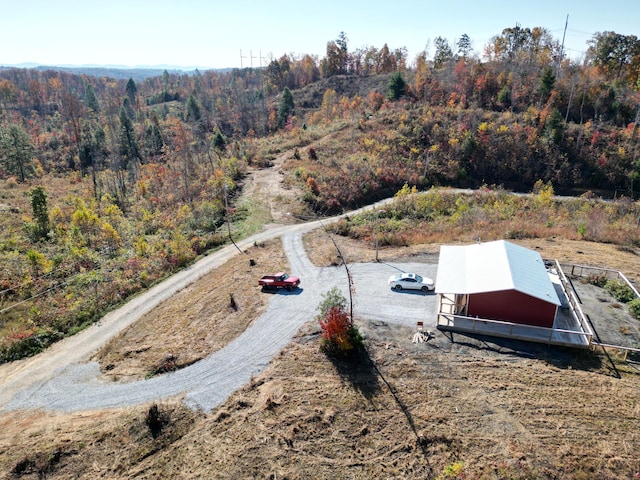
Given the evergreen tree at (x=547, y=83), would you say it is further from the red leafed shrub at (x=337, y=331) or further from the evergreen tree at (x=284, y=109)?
the red leafed shrub at (x=337, y=331)

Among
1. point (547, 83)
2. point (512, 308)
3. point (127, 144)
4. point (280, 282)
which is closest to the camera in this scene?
point (512, 308)

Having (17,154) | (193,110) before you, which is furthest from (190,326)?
(193,110)

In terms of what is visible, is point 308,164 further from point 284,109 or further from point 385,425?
point 385,425

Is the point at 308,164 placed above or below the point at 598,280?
above

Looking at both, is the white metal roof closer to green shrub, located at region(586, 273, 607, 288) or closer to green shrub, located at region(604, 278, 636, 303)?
green shrub, located at region(586, 273, 607, 288)

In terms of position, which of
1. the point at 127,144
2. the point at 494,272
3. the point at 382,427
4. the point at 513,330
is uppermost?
the point at 127,144

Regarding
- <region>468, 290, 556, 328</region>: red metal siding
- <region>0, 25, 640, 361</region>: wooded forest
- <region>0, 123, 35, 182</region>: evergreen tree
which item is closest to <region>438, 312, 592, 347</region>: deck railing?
<region>468, 290, 556, 328</region>: red metal siding

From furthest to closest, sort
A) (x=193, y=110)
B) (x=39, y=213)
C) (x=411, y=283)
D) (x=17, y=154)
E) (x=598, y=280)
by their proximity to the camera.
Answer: (x=193, y=110) < (x=17, y=154) < (x=39, y=213) < (x=598, y=280) < (x=411, y=283)
